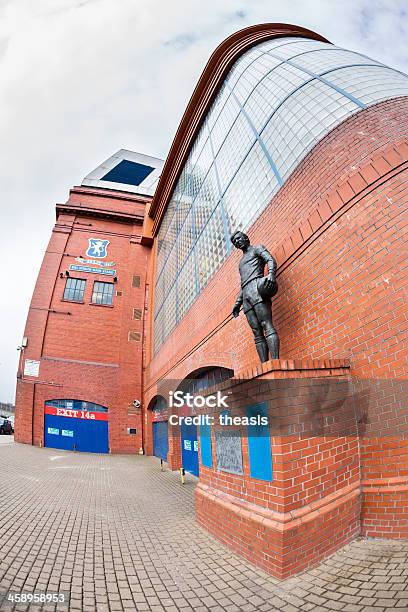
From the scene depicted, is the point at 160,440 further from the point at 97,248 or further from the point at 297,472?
the point at 97,248

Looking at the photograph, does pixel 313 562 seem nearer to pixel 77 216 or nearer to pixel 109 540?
pixel 109 540

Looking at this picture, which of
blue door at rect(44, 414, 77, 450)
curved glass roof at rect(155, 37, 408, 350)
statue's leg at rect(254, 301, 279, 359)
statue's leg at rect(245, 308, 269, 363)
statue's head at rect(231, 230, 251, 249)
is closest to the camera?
statue's leg at rect(254, 301, 279, 359)

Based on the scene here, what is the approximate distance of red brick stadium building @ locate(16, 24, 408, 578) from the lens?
3.02 metres

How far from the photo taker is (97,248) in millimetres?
19891

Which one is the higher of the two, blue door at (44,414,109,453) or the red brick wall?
the red brick wall

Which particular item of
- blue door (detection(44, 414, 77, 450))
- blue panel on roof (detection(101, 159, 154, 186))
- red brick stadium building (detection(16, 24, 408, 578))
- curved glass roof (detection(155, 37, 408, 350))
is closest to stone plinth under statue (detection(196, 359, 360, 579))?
red brick stadium building (detection(16, 24, 408, 578))

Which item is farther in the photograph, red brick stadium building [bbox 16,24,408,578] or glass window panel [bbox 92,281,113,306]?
glass window panel [bbox 92,281,113,306]

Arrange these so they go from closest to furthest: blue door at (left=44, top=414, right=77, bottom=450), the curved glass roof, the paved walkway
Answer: the paved walkway < the curved glass roof < blue door at (left=44, top=414, right=77, bottom=450)

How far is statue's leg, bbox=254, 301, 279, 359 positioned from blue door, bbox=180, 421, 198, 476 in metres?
6.52

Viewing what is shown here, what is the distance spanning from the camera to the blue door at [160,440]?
12410 mm

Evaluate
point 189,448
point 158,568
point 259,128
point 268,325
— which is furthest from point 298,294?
point 189,448

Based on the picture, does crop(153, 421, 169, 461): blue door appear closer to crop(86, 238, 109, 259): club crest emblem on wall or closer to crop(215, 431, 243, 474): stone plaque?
crop(215, 431, 243, 474): stone plaque

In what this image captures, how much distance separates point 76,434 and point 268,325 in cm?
1505

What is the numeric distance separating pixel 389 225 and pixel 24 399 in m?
17.6
